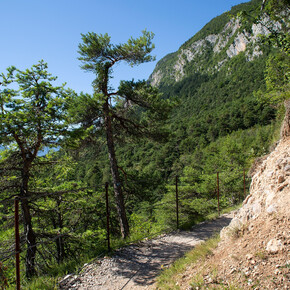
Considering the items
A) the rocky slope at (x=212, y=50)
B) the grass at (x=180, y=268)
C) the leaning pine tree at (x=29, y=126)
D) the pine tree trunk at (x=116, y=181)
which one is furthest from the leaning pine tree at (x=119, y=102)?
the rocky slope at (x=212, y=50)

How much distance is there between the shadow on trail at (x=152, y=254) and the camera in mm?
3680

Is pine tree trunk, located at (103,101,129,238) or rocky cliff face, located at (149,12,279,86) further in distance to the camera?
rocky cliff face, located at (149,12,279,86)

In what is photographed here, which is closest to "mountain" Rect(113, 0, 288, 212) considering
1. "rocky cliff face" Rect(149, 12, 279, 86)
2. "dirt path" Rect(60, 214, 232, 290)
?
"rocky cliff face" Rect(149, 12, 279, 86)

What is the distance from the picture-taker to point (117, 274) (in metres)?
3.77

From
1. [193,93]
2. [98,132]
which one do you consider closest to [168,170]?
[98,132]

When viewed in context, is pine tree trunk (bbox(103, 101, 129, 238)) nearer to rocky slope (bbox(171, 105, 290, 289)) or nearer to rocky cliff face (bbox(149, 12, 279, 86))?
rocky slope (bbox(171, 105, 290, 289))

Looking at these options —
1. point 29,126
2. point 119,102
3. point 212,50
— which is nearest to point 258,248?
point 29,126

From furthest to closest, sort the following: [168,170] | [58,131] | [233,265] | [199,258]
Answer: [168,170] → [58,131] → [199,258] → [233,265]

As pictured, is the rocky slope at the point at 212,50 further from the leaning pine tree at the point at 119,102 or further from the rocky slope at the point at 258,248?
the rocky slope at the point at 258,248

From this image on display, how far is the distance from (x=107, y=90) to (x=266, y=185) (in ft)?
21.6

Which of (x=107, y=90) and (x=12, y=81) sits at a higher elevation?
(x=107, y=90)

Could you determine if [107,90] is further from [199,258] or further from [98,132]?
[199,258]

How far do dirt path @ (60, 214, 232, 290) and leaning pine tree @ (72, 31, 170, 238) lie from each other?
2.62 meters

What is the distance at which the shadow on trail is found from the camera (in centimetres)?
368
